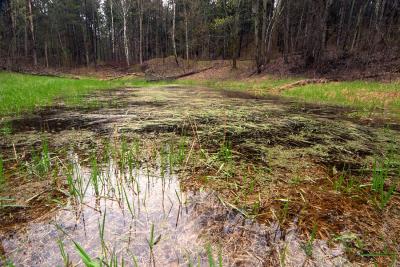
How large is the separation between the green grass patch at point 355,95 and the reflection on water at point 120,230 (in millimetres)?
6349

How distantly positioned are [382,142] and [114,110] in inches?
195

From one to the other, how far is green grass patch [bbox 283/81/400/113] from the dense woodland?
7.67 meters

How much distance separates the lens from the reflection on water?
124 cm

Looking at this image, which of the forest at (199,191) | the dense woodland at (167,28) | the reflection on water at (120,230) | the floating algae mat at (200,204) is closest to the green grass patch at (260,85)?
the dense woodland at (167,28)

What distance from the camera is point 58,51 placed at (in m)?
38.8

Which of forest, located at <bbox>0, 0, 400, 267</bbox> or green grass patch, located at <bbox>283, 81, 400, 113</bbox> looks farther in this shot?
green grass patch, located at <bbox>283, 81, 400, 113</bbox>

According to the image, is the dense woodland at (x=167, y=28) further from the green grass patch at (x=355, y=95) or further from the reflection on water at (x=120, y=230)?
the reflection on water at (x=120, y=230)

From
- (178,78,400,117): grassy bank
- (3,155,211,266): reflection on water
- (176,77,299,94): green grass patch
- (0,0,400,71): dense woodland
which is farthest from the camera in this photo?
(0,0,400,71): dense woodland

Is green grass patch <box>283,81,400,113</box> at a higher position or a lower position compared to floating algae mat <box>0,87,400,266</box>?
higher

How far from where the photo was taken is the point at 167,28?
3641 cm

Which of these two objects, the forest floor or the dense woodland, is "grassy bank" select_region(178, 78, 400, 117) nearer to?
the forest floor

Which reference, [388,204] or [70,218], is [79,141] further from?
[388,204]

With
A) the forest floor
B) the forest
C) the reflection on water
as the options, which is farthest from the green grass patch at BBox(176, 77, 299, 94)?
the reflection on water

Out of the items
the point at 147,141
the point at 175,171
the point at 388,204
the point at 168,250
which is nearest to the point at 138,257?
the point at 168,250
